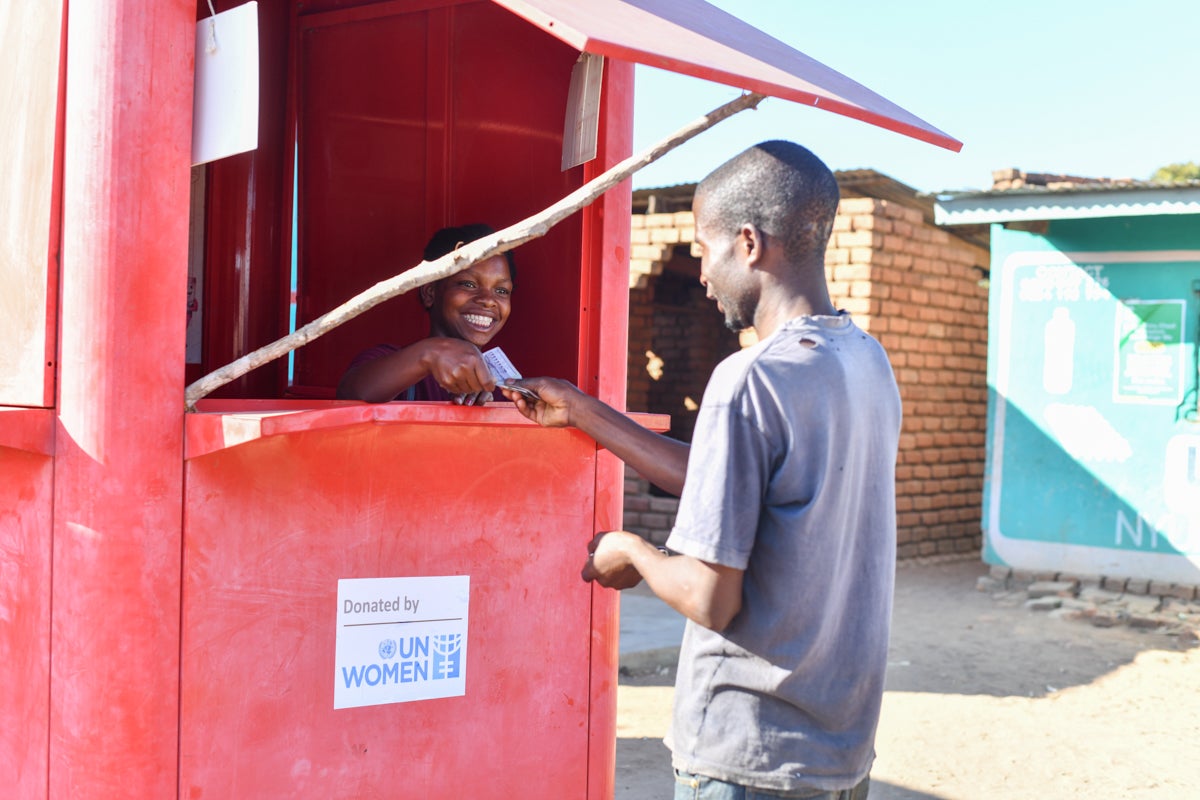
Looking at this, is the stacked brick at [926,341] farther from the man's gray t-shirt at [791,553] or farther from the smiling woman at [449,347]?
the man's gray t-shirt at [791,553]

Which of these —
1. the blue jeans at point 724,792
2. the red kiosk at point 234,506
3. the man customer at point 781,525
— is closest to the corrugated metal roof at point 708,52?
the red kiosk at point 234,506

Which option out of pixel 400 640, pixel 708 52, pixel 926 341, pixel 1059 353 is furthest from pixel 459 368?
pixel 926 341

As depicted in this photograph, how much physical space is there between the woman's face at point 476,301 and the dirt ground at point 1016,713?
6.67ft

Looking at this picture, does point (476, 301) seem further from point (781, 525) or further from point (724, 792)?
point (724, 792)

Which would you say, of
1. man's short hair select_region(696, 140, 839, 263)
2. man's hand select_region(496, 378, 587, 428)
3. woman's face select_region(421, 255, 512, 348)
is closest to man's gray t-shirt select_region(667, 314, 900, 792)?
man's short hair select_region(696, 140, 839, 263)

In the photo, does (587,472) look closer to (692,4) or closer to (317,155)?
(692,4)

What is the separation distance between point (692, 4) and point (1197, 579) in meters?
6.51

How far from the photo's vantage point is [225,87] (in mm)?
2133

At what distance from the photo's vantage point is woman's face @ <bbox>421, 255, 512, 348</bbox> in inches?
116

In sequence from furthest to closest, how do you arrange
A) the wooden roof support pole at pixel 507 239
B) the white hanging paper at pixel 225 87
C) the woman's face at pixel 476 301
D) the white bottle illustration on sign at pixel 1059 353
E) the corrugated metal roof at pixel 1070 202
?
1. the white bottle illustration on sign at pixel 1059 353
2. the corrugated metal roof at pixel 1070 202
3. the woman's face at pixel 476 301
4. the white hanging paper at pixel 225 87
5. the wooden roof support pole at pixel 507 239

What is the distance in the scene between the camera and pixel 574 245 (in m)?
3.04

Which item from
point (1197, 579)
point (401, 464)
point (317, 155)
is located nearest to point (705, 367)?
point (1197, 579)

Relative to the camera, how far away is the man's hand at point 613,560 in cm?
183

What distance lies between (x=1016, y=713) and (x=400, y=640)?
384 cm
